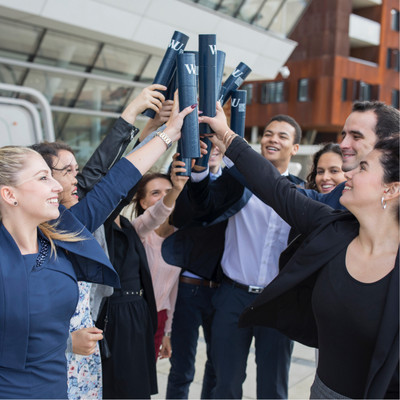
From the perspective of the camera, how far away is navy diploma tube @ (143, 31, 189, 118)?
2.43 metres

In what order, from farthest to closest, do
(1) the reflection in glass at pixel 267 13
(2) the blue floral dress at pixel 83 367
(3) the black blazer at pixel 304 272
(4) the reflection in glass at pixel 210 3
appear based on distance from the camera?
(1) the reflection in glass at pixel 267 13
(4) the reflection in glass at pixel 210 3
(2) the blue floral dress at pixel 83 367
(3) the black blazer at pixel 304 272

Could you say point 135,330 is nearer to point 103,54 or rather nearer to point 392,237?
point 392,237

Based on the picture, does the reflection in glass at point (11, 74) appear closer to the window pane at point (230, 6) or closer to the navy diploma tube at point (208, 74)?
the window pane at point (230, 6)

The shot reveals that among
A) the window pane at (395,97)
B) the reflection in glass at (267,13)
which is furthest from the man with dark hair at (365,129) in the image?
the window pane at (395,97)

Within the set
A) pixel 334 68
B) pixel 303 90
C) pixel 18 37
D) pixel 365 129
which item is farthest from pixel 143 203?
pixel 303 90

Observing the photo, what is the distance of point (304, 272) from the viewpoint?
1.99m

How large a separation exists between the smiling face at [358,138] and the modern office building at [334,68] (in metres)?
25.6

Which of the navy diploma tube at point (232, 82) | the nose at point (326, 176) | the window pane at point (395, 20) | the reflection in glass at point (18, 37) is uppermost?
the window pane at point (395, 20)

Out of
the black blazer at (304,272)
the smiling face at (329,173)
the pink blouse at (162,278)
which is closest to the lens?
the black blazer at (304,272)

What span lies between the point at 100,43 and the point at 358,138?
32.6ft

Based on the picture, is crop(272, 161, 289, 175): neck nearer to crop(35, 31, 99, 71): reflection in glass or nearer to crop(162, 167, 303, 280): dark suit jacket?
crop(162, 167, 303, 280): dark suit jacket

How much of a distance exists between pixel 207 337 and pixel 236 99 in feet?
6.34

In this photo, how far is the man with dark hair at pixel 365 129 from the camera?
2395mm

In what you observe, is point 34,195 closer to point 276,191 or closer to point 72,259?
point 72,259
